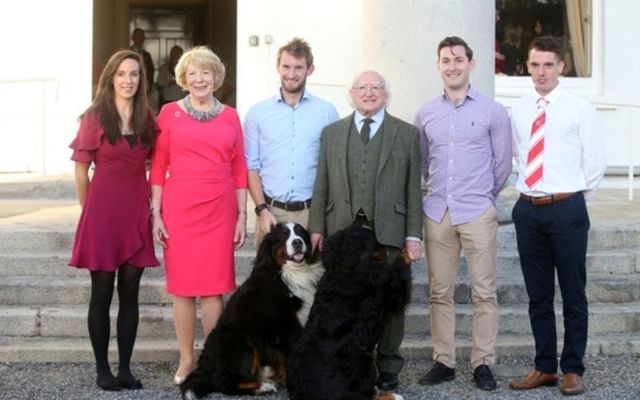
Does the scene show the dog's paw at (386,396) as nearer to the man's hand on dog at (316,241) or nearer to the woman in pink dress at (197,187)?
the man's hand on dog at (316,241)

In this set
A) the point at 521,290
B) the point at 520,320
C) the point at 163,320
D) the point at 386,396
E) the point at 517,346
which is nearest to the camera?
the point at 386,396

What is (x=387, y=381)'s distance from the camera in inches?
274

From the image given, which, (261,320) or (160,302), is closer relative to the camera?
(261,320)

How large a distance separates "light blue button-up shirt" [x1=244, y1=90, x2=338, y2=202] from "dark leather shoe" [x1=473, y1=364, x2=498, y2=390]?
58.5 inches

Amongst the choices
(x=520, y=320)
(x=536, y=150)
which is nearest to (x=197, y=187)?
(x=536, y=150)

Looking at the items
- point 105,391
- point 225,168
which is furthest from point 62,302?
point 225,168

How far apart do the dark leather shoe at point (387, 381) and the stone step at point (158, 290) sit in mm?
1484

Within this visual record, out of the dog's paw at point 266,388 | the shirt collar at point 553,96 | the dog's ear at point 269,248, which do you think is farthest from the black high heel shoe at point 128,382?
the shirt collar at point 553,96

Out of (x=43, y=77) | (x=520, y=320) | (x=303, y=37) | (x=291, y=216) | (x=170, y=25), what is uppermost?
(x=170, y=25)

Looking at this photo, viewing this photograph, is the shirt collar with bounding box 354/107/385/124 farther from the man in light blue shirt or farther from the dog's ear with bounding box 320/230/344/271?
the dog's ear with bounding box 320/230/344/271

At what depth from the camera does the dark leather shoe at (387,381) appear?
693 centimetres

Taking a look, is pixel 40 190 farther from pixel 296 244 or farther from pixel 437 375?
pixel 437 375

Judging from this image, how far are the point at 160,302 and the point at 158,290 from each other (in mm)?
90

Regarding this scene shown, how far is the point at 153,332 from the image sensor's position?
26.2 ft
